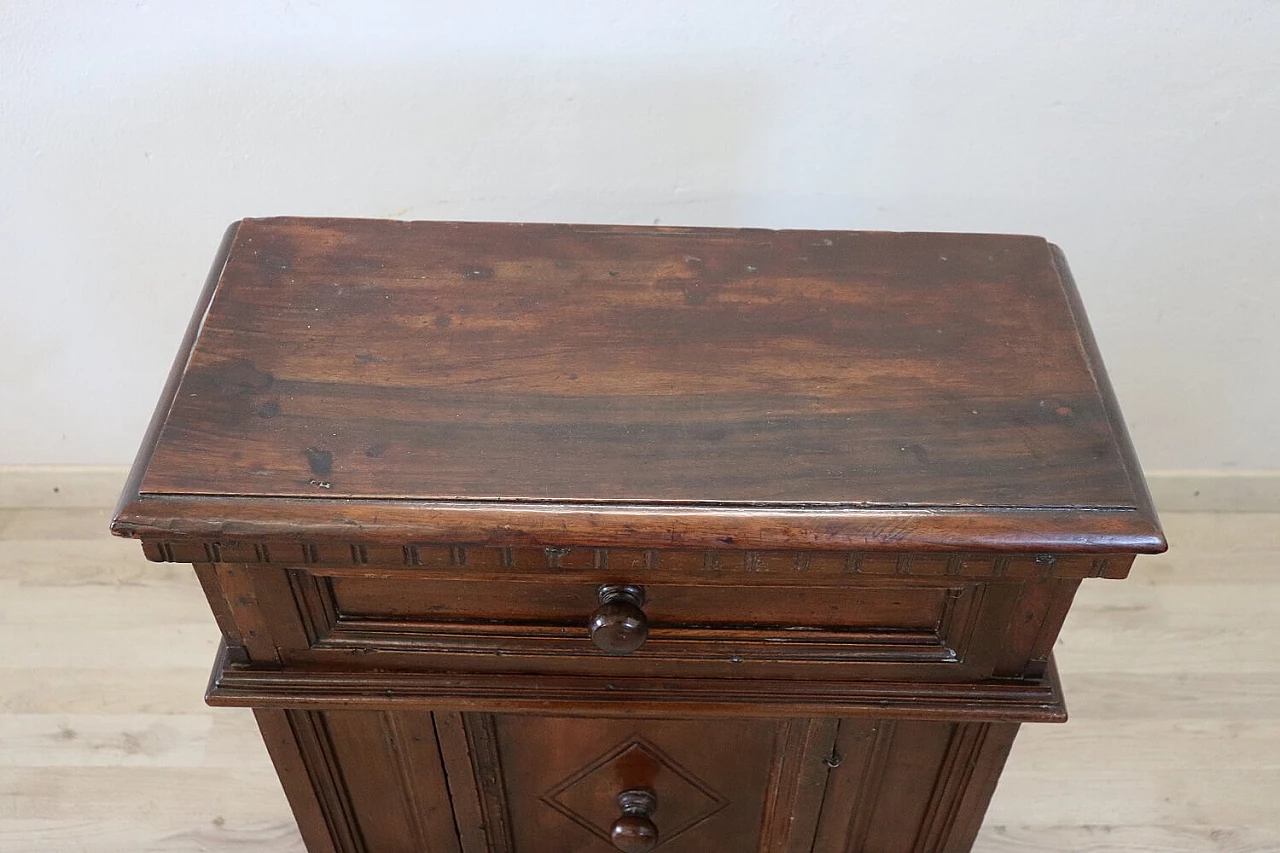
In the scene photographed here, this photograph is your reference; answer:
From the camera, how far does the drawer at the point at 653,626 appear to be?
94 cm

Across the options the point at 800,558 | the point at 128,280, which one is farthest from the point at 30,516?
the point at 800,558

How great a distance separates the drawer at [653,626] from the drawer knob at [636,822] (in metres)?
0.21

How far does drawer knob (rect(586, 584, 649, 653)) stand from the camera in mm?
910

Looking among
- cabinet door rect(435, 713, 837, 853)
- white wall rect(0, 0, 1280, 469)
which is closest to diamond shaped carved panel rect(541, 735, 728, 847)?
cabinet door rect(435, 713, 837, 853)

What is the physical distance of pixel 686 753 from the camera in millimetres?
1109

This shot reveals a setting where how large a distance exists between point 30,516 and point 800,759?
1.25m

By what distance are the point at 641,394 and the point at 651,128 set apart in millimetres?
462

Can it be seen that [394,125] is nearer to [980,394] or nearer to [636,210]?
[636,210]

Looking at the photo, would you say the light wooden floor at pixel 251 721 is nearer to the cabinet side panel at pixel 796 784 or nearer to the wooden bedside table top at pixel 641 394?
the cabinet side panel at pixel 796 784

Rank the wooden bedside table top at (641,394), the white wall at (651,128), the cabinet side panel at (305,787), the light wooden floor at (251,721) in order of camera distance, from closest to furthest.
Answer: the wooden bedside table top at (641,394)
the cabinet side panel at (305,787)
the white wall at (651,128)
the light wooden floor at (251,721)

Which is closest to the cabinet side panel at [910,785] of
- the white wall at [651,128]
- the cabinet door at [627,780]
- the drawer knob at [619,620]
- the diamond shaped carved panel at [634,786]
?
the cabinet door at [627,780]

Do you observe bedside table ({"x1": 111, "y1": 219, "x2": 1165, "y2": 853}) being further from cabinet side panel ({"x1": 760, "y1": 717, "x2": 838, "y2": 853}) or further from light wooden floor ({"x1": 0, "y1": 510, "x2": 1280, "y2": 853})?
light wooden floor ({"x1": 0, "y1": 510, "x2": 1280, "y2": 853})

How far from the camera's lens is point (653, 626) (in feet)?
3.19

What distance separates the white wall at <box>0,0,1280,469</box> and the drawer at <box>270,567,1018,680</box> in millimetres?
582
